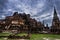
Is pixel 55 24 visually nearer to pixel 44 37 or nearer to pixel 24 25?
pixel 44 37

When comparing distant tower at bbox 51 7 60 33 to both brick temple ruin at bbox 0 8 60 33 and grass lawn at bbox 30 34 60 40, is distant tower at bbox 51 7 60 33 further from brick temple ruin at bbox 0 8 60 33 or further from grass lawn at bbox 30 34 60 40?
grass lawn at bbox 30 34 60 40

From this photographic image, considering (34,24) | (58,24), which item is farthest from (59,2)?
(34,24)

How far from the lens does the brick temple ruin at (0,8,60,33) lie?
523 centimetres

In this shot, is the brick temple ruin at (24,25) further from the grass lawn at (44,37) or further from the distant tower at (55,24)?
the grass lawn at (44,37)

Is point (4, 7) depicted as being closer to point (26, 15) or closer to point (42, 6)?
point (26, 15)

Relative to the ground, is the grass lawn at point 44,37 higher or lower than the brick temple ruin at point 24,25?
lower

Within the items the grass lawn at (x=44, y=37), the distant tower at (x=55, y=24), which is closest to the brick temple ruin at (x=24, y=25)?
the distant tower at (x=55, y=24)

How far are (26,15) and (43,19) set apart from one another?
0.64 meters

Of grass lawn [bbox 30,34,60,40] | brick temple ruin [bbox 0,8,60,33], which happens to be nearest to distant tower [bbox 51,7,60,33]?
brick temple ruin [bbox 0,8,60,33]

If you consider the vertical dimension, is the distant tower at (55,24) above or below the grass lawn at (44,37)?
above

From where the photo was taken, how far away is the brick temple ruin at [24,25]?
5230 millimetres

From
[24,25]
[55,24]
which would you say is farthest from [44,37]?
[24,25]

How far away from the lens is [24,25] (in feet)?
17.3

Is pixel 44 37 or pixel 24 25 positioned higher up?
pixel 24 25
